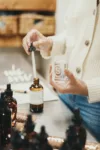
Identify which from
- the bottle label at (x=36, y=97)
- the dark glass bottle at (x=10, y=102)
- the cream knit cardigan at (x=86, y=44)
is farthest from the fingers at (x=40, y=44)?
the dark glass bottle at (x=10, y=102)

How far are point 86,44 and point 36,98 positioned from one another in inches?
13.6

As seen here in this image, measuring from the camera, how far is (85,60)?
1.33m

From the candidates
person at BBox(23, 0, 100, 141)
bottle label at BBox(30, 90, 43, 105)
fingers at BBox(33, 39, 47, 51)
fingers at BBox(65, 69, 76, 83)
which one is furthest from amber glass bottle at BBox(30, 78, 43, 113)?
fingers at BBox(65, 69, 76, 83)

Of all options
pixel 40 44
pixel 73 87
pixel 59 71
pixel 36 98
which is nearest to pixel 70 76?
pixel 73 87

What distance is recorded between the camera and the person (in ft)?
3.89

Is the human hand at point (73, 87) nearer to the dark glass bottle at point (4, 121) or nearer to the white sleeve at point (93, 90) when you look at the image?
the white sleeve at point (93, 90)

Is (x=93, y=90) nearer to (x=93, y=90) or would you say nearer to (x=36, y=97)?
(x=93, y=90)

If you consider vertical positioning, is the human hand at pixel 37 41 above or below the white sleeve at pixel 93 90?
above

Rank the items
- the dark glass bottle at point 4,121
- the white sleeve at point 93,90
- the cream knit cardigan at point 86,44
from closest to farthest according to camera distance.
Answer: the dark glass bottle at point 4,121
the white sleeve at point 93,90
the cream knit cardigan at point 86,44

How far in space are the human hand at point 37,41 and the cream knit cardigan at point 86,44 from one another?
0.13 meters

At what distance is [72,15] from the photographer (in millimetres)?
1482

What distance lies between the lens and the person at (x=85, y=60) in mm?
1185

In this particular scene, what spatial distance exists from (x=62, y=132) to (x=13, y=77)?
36.1 inches

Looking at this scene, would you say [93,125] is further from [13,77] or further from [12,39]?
[12,39]
